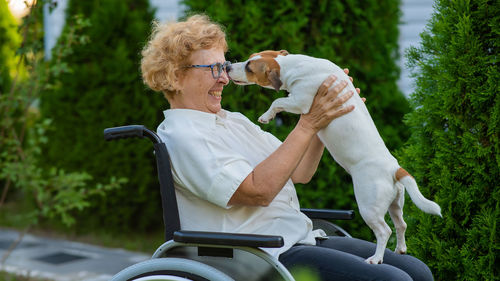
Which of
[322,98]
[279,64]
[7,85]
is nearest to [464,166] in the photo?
[322,98]

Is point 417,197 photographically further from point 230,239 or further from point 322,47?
point 322,47

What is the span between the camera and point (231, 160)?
72.1 inches

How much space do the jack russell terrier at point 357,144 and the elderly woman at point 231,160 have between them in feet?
0.14

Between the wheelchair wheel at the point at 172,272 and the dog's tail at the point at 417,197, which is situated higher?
the dog's tail at the point at 417,197

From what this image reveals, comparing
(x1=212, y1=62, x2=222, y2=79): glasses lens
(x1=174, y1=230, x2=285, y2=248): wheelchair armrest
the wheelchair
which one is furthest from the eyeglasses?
Answer: (x1=174, y1=230, x2=285, y2=248): wheelchair armrest

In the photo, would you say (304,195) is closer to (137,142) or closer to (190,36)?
(190,36)

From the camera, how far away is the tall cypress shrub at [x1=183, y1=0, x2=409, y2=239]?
326cm

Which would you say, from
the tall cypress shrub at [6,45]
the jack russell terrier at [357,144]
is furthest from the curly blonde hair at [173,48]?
the tall cypress shrub at [6,45]

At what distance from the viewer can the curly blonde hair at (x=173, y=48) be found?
2027 millimetres

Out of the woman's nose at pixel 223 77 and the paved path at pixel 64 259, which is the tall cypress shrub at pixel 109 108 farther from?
the woman's nose at pixel 223 77

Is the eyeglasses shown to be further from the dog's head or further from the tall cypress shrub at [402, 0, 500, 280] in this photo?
the tall cypress shrub at [402, 0, 500, 280]

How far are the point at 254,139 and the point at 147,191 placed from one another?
332 centimetres

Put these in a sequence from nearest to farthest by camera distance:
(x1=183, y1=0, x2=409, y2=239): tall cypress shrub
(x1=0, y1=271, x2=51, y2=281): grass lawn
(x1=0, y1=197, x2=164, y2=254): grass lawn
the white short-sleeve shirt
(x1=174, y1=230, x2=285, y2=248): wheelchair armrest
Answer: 1. (x1=174, y1=230, x2=285, y2=248): wheelchair armrest
2. the white short-sleeve shirt
3. (x1=183, y1=0, x2=409, y2=239): tall cypress shrub
4. (x1=0, y1=271, x2=51, y2=281): grass lawn
5. (x1=0, y1=197, x2=164, y2=254): grass lawn

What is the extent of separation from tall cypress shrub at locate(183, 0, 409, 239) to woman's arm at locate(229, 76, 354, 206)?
1.41 m
